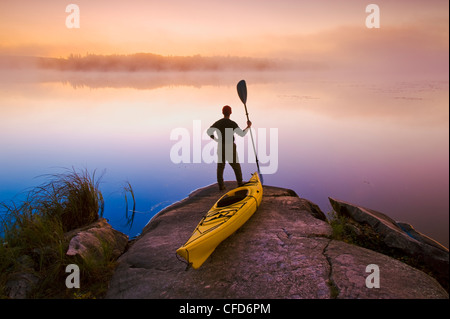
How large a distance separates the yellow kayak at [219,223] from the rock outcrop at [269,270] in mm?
181

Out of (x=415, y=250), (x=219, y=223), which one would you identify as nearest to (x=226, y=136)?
(x=219, y=223)

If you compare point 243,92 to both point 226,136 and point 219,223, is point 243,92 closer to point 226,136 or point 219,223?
point 226,136

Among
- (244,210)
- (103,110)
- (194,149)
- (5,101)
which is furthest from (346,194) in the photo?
(5,101)

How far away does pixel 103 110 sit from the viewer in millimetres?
20312

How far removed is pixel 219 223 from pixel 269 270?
3.82ft

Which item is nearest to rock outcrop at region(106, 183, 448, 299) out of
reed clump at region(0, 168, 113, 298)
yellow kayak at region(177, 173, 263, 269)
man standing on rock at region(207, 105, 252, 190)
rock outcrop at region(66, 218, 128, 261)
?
yellow kayak at region(177, 173, 263, 269)

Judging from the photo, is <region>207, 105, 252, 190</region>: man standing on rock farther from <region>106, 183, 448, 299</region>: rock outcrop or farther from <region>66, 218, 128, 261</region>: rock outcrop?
<region>66, 218, 128, 261</region>: rock outcrop

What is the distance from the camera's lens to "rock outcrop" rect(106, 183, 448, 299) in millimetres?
3709

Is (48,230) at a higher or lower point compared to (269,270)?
higher

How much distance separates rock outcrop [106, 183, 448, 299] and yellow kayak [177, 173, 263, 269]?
181 millimetres

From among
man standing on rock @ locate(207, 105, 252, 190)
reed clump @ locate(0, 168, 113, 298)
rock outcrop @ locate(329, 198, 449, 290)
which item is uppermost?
man standing on rock @ locate(207, 105, 252, 190)

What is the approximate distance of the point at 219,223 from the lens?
4.88 meters

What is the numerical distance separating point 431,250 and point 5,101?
26047 mm
